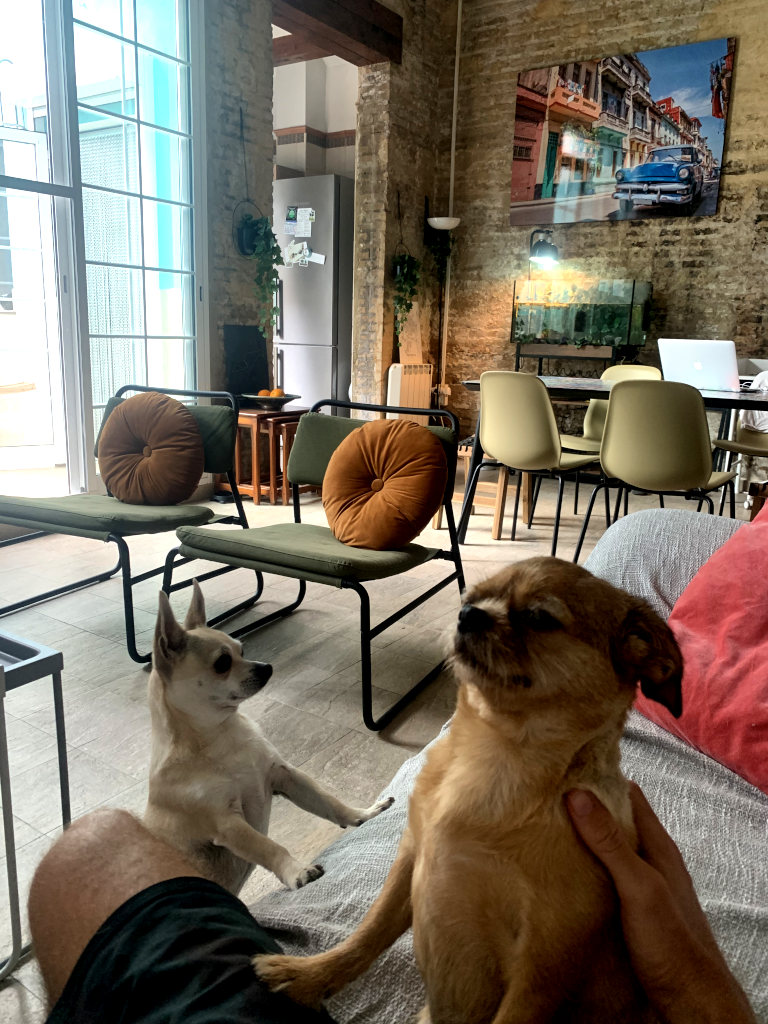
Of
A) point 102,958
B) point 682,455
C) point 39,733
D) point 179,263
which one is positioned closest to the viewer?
point 102,958

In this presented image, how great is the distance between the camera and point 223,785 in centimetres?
139

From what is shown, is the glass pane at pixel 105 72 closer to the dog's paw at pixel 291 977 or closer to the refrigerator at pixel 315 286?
the refrigerator at pixel 315 286

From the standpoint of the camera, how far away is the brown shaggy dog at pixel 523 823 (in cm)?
71

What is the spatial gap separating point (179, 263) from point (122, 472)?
277 cm

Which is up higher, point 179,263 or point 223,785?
point 179,263

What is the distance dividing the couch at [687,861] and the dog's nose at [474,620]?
0.40 m

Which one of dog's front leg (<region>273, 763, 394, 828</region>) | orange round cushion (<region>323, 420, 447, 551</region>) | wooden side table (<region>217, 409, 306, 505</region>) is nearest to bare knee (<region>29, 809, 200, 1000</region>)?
dog's front leg (<region>273, 763, 394, 828</region>)

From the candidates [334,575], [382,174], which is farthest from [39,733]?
[382,174]

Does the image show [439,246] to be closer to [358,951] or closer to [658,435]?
[658,435]

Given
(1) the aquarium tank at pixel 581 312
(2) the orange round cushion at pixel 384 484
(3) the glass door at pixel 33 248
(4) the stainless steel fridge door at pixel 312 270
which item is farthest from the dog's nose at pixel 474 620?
(4) the stainless steel fridge door at pixel 312 270

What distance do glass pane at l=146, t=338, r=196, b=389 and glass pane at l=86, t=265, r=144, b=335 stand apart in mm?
191

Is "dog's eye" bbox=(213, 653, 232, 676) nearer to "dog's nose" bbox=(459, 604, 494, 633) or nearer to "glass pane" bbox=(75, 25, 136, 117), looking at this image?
"dog's nose" bbox=(459, 604, 494, 633)

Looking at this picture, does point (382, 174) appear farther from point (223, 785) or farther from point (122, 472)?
point (223, 785)

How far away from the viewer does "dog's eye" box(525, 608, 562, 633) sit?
86cm
